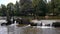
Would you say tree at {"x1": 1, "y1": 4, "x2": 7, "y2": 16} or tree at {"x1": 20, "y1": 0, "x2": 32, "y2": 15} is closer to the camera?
tree at {"x1": 1, "y1": 4, "x2": 7, "y2": 16}

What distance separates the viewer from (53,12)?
5.80 m

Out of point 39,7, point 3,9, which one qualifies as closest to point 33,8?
point 39,7

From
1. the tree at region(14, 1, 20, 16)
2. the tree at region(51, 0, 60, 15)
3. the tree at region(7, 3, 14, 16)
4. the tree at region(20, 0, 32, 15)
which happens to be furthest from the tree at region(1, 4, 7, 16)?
the tree at region(51, 0, 60, 15)

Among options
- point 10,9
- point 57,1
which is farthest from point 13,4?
point 57,1

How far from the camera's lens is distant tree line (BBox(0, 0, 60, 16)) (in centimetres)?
571

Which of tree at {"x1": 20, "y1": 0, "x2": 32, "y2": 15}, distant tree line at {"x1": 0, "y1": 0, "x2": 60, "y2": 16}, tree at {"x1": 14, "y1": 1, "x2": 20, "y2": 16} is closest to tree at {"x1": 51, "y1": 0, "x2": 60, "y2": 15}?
distant tree line at {"x1": 0, "y1": 0, "x2": 60, "y2": 16}

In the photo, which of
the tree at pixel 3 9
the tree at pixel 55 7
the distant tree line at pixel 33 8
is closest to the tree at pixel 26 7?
the distant tree line at pixel 33 8

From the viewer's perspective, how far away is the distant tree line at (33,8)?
5707 millimetres

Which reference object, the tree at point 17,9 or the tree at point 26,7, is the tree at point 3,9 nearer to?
the tree at point 17,9

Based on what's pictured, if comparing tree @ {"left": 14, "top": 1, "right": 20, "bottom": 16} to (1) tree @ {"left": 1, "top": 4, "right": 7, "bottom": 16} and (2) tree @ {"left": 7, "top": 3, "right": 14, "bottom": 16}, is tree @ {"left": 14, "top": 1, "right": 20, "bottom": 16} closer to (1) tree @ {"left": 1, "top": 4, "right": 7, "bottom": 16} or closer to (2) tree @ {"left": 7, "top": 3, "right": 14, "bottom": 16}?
(2) tree @ {"left": 7, "top": 3, "right": 14, "bottom": 16}

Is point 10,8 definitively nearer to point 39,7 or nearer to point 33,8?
point 33,8

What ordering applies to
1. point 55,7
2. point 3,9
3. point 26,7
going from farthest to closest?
point 55,7
point 26,7
point 3,9

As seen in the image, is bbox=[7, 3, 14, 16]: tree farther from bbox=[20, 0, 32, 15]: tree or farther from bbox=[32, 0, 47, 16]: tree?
bbox=[32, 0, 47, 16]: tree

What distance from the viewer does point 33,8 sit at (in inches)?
232
